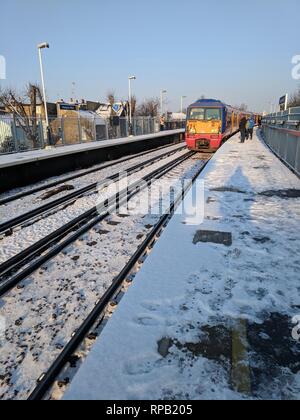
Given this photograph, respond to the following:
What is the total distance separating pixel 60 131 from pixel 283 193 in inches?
565

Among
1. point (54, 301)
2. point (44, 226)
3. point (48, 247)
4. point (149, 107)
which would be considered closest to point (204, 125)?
point (44, 226)

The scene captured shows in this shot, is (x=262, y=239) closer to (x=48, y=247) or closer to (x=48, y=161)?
(x=48, y=247)

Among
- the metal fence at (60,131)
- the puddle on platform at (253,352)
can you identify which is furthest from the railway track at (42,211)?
the metal fence at (60,131)

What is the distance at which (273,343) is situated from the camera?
8.82 ft

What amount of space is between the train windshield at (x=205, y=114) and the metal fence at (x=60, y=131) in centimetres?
757

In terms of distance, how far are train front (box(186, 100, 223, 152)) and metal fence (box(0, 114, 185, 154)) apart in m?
7.47

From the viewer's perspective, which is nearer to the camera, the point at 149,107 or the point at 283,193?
the point at 283,193

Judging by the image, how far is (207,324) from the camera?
A: 9.63 feet

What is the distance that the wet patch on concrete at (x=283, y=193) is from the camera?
7.90 metres

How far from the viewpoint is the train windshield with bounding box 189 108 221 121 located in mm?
18264

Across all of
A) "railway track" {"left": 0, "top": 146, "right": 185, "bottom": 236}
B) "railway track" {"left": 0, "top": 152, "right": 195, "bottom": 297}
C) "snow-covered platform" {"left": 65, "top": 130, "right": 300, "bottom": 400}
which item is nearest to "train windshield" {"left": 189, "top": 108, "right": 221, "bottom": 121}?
"railway track" {"left": 0, "top": 146, "right": 185, "bottom": 236}
